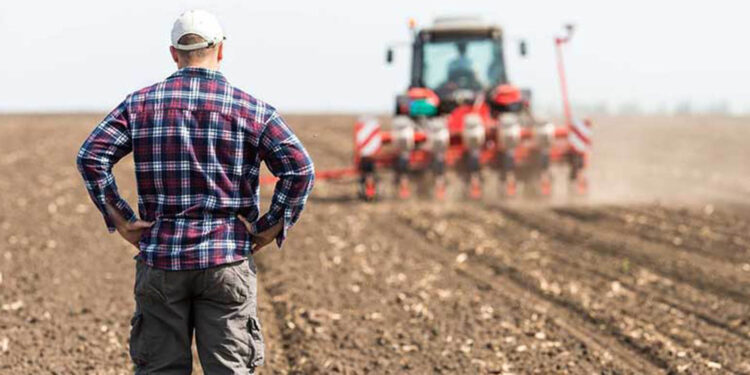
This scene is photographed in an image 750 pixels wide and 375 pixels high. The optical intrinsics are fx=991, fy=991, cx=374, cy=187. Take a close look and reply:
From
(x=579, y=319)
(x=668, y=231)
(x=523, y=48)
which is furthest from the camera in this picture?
(x=523, y=48)

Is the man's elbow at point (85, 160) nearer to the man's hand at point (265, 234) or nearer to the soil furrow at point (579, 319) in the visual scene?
the man's hand at point (265, 234)

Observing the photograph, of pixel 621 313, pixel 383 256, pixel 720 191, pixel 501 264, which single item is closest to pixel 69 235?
pixel 383 256

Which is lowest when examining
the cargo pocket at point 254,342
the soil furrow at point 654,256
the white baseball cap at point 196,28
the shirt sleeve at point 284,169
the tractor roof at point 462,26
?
the soil furrow at point 654,256

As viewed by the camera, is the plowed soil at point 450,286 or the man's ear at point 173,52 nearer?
the man's ear at point 173,52

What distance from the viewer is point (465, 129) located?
1319 cm

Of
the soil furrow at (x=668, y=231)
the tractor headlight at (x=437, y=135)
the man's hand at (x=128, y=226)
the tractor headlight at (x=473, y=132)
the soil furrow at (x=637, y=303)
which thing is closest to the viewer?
the man's hand at (x=128, y=226)

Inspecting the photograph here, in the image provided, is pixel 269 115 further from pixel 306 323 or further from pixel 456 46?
pixel 456 46

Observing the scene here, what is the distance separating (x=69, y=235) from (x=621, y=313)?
19.7ft

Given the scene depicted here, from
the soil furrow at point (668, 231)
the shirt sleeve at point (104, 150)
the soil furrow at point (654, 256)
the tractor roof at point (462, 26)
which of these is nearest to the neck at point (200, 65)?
the shirt sleeve at point (104, 150)

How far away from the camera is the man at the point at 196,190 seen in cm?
326

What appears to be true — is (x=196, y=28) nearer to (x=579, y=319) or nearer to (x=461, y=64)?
(x=579, y=319)

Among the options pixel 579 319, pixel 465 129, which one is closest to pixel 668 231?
pixel 465 129

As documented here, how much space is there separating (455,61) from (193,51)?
11.6 m

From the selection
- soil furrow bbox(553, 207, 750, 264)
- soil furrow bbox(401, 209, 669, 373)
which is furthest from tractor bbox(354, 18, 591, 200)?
soil furrow bbox(401, 209, 669, 373)
